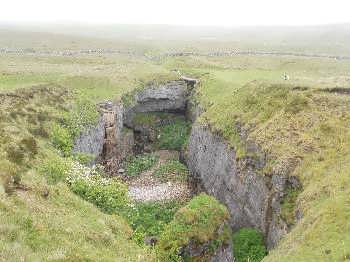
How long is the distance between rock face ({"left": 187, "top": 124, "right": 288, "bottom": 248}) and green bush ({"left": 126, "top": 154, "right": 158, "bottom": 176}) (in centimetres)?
800

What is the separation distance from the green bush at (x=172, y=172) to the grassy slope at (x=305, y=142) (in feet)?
27.2

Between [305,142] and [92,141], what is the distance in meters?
28.0

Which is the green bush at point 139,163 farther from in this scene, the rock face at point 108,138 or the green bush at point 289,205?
the green bush at point 289,205

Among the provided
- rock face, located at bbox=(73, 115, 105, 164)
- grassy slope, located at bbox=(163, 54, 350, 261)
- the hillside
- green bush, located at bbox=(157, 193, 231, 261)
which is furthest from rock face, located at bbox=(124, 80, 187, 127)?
green bush, located at bbox=(157, 193, 231, 261)

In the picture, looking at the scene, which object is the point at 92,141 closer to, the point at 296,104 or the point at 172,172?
the point at 172,172

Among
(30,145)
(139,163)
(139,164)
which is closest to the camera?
(30,145)

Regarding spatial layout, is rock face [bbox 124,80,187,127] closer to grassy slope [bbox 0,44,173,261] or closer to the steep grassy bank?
grassy slope [bbox 0,44,173,261]

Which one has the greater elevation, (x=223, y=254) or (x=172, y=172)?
(x=223, y=254)

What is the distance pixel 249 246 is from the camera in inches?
1759

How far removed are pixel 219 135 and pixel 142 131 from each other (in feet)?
90.8

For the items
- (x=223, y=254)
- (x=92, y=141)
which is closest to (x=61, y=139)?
(x=92, y=141)

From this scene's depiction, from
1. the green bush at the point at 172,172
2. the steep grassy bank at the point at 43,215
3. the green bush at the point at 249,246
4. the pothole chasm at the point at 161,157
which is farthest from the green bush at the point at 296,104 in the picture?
the steep grassy bank at the point at 43,215

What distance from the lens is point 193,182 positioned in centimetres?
6675

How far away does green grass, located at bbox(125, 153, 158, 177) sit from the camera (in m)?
72.0
